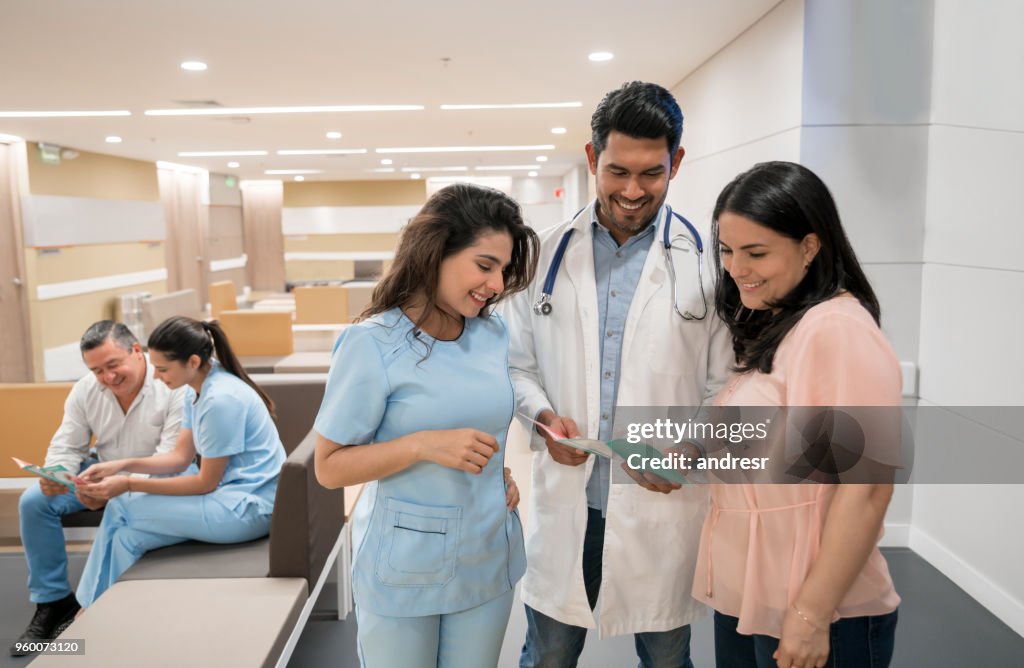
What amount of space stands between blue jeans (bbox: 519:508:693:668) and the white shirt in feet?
7.15

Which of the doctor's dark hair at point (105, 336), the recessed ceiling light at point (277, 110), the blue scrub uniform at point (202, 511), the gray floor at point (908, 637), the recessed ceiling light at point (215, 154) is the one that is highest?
the recessed ceiling light at point (215, 154)

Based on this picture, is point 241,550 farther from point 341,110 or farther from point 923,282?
point 341,110

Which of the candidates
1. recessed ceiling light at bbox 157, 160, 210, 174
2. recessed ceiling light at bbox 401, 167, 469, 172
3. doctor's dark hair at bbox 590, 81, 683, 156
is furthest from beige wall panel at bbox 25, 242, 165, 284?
doctor's dark hair at bbox 590, 81, 683, 156

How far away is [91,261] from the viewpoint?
413 inches

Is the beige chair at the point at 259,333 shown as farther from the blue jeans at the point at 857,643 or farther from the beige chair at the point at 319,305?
the blue jeans at the point at 857,643

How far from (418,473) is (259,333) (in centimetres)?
565

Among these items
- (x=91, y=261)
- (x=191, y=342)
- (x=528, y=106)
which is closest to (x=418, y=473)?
(x=191, y=342)

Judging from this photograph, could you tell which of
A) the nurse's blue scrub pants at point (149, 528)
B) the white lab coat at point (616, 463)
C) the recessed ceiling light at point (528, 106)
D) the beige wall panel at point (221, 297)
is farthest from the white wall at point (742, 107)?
the beige wall panel at point (221, 297)

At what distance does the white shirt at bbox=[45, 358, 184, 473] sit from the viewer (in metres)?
3.30

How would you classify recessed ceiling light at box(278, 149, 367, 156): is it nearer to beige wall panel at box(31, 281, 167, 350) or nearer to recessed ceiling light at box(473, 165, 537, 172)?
beige wall panel at box(31, 281, 167, 350)

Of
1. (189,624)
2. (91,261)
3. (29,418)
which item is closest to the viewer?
(189,624)

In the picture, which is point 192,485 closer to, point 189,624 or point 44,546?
point 189,624

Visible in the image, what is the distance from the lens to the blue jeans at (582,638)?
5.84 ft

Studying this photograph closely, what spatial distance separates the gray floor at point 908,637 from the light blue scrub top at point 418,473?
4.70 ft
